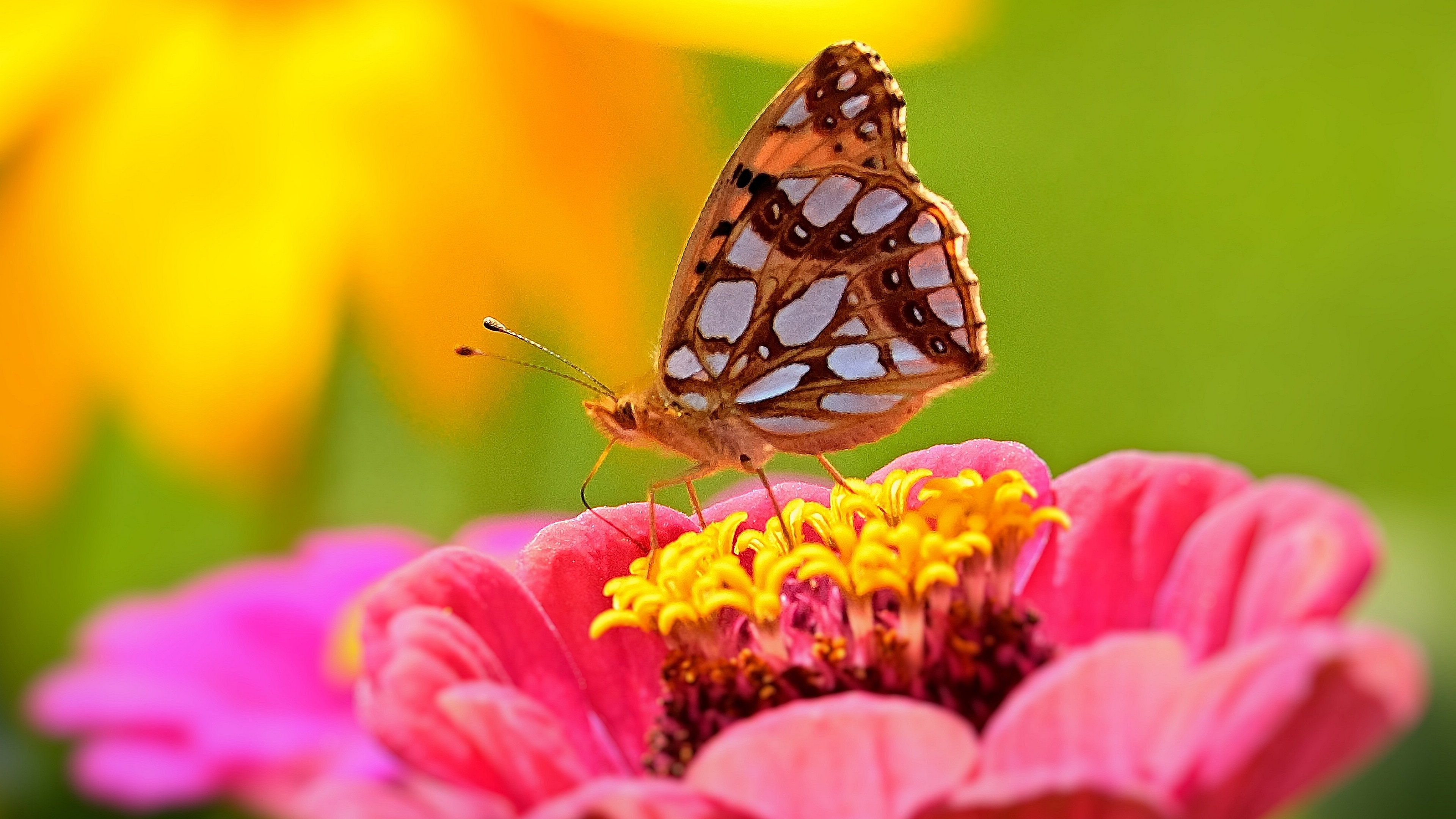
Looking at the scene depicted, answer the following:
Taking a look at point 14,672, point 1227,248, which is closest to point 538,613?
point 1227,248

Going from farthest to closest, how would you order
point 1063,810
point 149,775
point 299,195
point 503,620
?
point 299,195 < point 149,775 < point 503,620 < point 1063,810

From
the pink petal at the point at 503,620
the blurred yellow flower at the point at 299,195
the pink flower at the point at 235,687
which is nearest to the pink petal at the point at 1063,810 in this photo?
the pink petal at the point at 503,620

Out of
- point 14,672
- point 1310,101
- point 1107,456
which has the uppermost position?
point 1310,101

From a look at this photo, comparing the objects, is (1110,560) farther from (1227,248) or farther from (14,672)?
(14,672)

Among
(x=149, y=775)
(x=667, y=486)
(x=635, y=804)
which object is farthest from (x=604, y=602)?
(x=149, y=775)

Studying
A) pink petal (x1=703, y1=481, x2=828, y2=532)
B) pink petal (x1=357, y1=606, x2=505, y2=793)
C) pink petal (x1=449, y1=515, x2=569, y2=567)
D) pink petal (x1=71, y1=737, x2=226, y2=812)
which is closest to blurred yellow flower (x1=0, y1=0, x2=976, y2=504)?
pink petal (x1=449, y1=515, x2=569, y2=567)

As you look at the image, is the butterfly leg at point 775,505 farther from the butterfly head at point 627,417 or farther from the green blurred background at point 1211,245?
the green blurred background at point 1211,245

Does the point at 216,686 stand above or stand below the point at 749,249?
below

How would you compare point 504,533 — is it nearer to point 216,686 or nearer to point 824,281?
point 216,686
